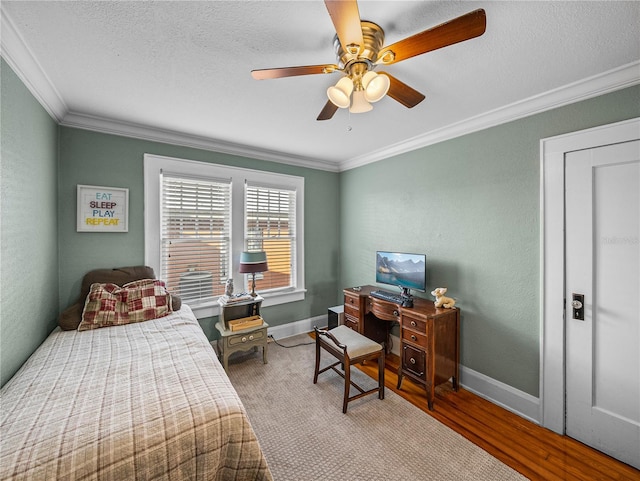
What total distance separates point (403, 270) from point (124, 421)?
260cm

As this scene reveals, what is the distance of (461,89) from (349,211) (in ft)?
7.60

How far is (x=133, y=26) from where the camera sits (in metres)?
1.41

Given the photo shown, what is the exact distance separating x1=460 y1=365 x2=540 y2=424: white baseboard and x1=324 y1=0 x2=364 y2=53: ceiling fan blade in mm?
2867

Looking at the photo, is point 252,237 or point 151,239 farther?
point 252,237

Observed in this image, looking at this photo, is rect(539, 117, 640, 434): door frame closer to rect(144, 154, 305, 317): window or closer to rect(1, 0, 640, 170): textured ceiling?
rect(1, 0, 640, 170): textured ceiling

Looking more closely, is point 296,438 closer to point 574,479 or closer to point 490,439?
point 490,439

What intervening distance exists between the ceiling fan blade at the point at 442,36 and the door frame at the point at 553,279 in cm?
153

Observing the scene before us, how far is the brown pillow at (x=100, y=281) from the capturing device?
2.23m

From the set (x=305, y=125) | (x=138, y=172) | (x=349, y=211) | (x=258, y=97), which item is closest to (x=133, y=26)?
(x=258, y=97)

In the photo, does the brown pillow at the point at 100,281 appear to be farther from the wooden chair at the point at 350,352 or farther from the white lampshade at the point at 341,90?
the white lampshade at the point at 341,90

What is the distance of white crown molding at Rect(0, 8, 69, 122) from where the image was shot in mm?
1414

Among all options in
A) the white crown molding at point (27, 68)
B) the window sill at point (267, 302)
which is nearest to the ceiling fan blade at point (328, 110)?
the white crown molding at point (27, 68)

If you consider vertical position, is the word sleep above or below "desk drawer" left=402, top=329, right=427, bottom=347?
above

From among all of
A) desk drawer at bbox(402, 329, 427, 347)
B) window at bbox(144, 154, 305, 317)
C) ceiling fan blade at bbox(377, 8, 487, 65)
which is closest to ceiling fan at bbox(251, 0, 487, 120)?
ceiling fan blade at bbox(377, 8, 487, 65)
